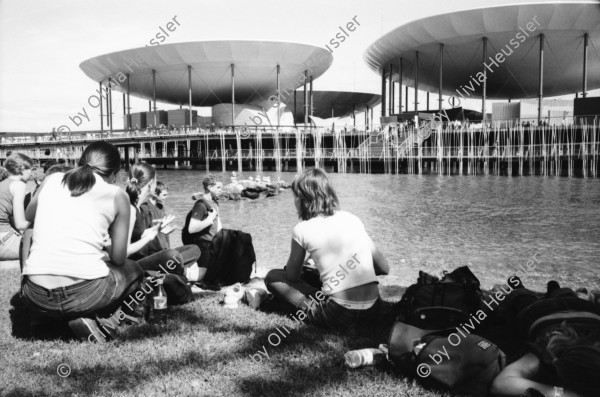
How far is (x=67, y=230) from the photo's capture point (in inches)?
127

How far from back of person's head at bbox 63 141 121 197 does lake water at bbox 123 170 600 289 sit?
353cm

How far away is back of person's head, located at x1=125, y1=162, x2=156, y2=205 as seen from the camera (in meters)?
5.11

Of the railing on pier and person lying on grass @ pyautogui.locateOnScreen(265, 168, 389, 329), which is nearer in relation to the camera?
person lying on grass @ pyautogui.locateOnScreen(265, 168, 389, 329)

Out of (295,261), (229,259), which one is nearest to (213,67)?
(229,259)

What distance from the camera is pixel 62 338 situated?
3543 millimetres

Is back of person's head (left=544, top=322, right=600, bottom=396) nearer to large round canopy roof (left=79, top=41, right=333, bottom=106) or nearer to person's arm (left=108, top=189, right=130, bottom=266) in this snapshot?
person's arm (left=108, top=189, right=130, bottom=266)

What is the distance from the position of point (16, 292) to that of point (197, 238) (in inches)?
75.4

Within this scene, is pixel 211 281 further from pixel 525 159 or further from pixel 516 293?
pixel 525 159

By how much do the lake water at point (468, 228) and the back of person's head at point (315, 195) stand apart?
2.41 meters

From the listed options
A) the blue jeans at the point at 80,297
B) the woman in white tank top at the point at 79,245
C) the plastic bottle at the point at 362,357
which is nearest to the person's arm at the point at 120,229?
the woman in white tank top at the point at 79,245

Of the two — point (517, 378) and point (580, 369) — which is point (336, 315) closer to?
point (517, 378)

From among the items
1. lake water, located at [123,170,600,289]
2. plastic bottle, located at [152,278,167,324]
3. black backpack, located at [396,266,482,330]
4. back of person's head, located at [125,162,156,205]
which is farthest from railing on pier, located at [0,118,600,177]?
plastic bottle, located at [152,278,167,324]

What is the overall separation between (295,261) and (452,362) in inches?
57.8

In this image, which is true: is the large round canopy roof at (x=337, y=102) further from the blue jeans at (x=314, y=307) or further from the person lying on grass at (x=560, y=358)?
the person lying on grass at (x=560, y=358)
